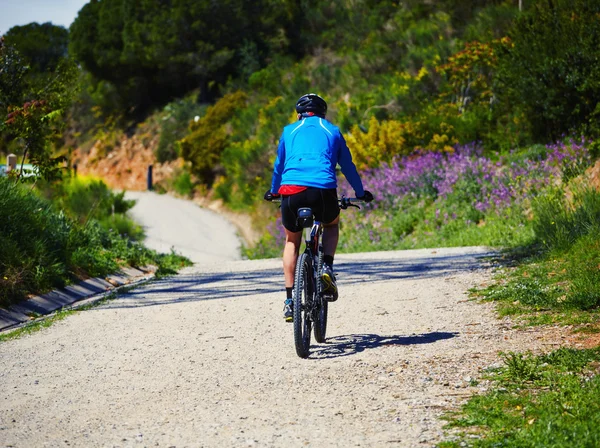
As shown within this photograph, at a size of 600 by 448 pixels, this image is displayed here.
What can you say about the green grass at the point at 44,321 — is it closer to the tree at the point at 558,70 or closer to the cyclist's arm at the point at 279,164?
the cyclist's arm at the point at 279,164

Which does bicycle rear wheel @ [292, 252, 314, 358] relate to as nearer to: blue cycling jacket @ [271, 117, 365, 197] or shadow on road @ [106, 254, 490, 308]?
blue cycling jacket @ [271, 117, 365, 197]

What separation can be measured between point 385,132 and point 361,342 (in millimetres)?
16154

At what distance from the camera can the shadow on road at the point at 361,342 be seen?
716 cm

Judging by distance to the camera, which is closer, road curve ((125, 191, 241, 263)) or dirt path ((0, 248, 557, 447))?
dirt path ((0, 248, 557, 447))

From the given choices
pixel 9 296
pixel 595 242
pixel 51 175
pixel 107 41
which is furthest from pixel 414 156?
pixel 107 41

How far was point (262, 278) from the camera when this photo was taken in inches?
506

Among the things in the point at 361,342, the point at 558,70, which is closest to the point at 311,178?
the point at 361,342

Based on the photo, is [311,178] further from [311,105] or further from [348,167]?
[311,105]

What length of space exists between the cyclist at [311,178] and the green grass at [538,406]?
1751mm

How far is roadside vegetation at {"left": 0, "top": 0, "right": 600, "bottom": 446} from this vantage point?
28.8 ft

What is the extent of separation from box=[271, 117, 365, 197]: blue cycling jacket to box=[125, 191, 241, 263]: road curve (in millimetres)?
16081

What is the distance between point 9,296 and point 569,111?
Answer: 507 inches

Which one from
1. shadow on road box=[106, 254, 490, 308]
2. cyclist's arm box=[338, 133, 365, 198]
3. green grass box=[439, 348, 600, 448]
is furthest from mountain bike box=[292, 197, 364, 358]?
shadow on road box=[106, 254, 490, 308]

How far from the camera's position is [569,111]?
19062 millimetres
